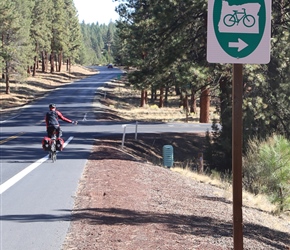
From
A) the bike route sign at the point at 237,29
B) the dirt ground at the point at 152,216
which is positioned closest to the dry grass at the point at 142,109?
the dirt ground at the point at 152,216

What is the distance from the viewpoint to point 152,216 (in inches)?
348

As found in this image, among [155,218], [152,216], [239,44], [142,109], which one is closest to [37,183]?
[152,216]

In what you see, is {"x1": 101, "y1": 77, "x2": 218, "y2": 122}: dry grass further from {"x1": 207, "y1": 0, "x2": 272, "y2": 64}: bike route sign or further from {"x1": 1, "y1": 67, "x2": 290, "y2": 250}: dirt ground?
{"x1": 207, "y1": 0, "x2": 272, "y2": 64}: bike route sign

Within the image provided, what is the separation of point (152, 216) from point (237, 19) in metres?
5.18

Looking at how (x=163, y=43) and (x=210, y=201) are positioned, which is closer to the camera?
(x=210, y=201)

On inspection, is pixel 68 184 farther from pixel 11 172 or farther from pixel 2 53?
pixel 2 53

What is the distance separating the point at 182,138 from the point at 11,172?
16.0m

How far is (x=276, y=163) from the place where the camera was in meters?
12.7

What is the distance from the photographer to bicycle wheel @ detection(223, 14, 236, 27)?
4.34 meters

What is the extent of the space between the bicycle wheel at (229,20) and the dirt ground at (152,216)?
3.60 m

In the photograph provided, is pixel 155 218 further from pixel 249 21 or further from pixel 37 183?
pixel 249 21

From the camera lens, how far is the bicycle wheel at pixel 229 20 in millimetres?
4336

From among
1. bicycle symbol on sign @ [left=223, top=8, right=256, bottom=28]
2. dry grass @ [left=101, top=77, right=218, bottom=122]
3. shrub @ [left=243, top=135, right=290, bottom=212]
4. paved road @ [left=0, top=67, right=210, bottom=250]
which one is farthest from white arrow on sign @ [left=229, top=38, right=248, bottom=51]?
dry grass @ [left=101, top=77, right=218, bottom=122]

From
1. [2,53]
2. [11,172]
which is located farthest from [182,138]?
[2,53]
